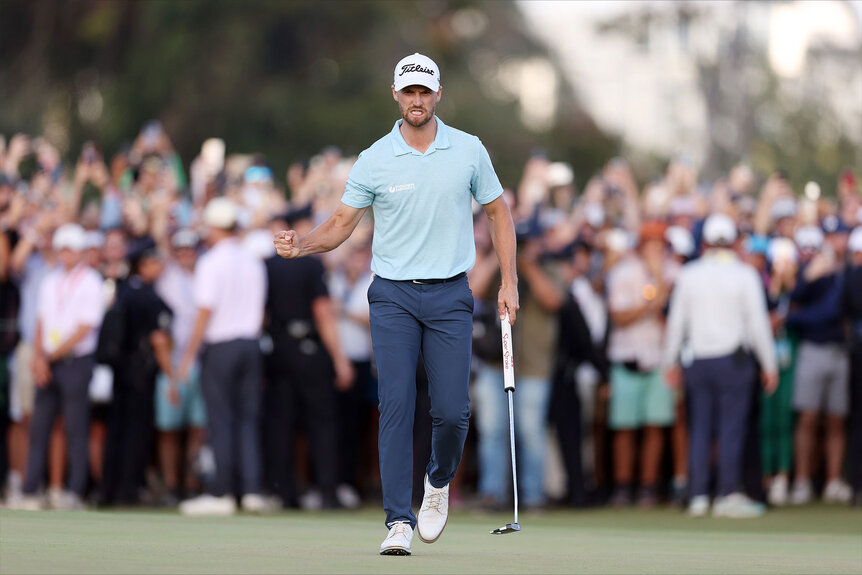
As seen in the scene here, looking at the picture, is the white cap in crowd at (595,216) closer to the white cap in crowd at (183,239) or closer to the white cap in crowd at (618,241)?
the white cap in crowd at (618,241)

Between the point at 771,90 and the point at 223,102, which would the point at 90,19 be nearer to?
the point at 223,102

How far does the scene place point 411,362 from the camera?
8906mm

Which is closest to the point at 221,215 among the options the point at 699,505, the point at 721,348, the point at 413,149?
the point at 721,348

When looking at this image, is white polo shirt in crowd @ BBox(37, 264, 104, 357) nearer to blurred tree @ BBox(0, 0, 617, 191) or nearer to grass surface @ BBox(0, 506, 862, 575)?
grass surface @ BBox(0, 506, 862, 575)

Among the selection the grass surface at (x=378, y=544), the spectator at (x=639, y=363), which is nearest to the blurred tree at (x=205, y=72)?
the spectator at (x=639, y=363)

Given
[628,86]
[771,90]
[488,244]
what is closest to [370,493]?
[488,244]

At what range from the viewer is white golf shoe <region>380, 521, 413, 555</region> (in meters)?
8.50

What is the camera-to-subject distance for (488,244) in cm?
1475

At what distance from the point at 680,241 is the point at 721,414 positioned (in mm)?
1967

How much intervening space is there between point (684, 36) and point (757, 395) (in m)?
29.8

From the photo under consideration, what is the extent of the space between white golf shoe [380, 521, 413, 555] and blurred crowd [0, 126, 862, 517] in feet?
17.8

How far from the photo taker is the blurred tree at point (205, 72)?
35000 mm

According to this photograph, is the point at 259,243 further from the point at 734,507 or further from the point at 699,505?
the point at 734,507

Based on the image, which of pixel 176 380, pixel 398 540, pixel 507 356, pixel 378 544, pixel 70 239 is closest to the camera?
pixel 398 540
